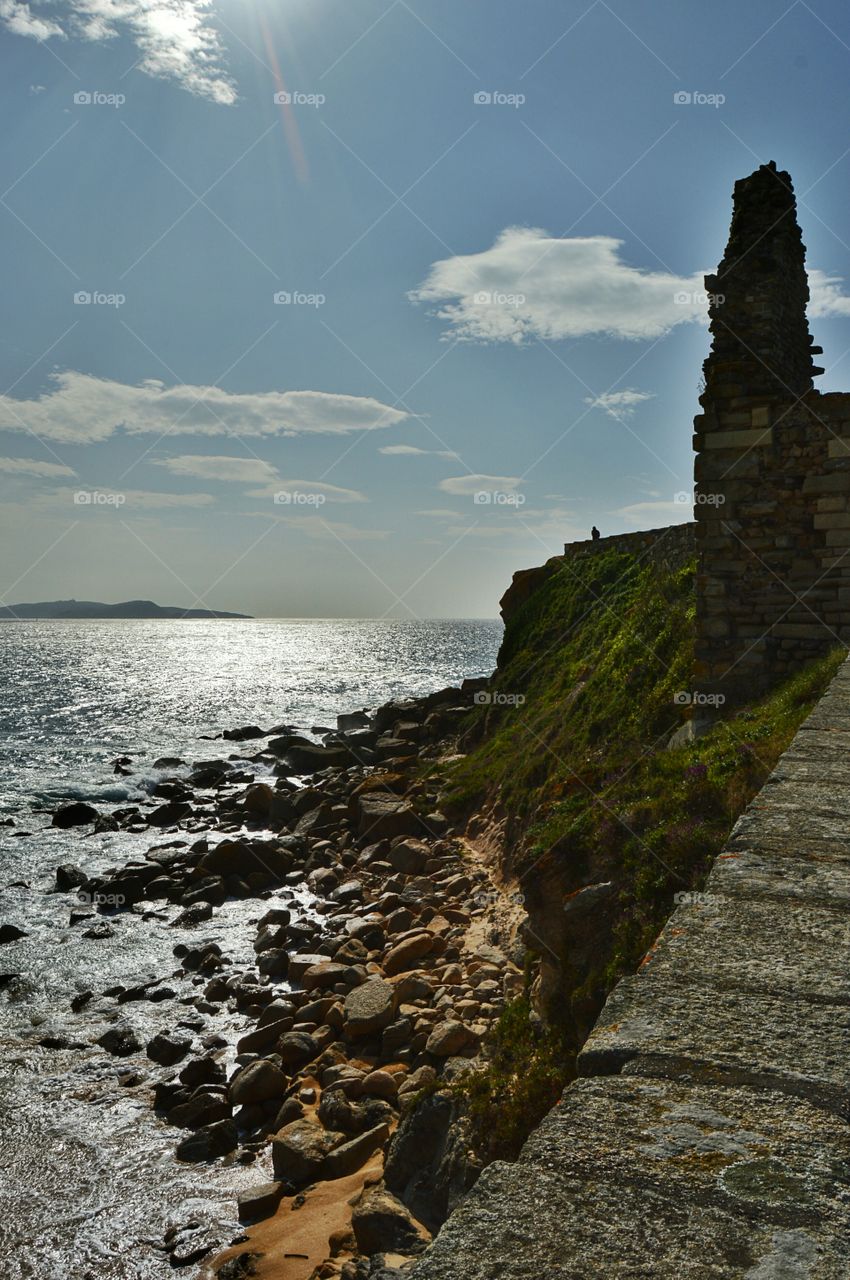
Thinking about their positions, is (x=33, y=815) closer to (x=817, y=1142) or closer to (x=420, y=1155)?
(x=420, y=1155)

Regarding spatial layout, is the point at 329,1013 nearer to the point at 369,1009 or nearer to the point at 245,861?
the point at 369,1009

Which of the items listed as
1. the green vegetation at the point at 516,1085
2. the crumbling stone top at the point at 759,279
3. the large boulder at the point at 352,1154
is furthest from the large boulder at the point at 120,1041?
the crumbling stone top at the point at 759,279

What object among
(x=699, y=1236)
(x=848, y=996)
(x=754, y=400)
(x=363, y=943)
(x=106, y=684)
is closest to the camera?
(x=699, y=1236)

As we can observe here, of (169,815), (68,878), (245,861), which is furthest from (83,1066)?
(169,815)

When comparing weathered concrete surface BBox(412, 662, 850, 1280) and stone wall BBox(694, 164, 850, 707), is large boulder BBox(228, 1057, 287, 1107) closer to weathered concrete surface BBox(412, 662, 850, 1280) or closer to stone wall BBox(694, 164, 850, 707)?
stone wall BBox(694, 164, 850, 707)

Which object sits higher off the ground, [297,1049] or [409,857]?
[409,857]

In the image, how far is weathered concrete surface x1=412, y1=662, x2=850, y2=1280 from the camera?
1.64 metres

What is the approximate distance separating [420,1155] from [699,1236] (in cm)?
675

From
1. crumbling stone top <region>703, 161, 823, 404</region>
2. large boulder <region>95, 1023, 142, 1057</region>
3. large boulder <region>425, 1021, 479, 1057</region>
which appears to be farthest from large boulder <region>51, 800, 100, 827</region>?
crumbling stone top <region>703, 161, 823, 404</region>

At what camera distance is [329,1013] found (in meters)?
12.0

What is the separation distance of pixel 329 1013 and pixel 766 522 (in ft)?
30.0

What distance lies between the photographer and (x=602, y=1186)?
1857 mm

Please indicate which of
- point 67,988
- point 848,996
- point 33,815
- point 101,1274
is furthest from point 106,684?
point 848,996

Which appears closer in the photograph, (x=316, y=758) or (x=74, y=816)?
(x=74, y=816)
